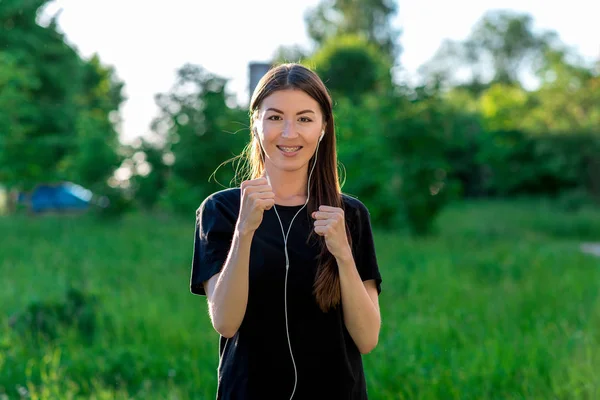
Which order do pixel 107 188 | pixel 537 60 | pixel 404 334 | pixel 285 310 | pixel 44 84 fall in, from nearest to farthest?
pixel 285 310
pixel 404 334
pixel 107 188
pixel 44 84
pixel 537 60

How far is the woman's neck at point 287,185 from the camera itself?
200 centimetres

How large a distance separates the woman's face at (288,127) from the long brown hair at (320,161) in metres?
0.03

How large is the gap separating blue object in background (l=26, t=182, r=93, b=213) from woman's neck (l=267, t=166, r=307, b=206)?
25.7 meters

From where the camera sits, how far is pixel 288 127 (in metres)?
1.94

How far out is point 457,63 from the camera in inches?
2165

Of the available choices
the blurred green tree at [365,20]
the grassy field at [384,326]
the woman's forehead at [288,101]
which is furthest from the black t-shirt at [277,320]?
the blurred green tree at [365,20]

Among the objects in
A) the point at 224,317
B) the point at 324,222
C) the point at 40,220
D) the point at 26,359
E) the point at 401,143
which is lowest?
the point at 26,359

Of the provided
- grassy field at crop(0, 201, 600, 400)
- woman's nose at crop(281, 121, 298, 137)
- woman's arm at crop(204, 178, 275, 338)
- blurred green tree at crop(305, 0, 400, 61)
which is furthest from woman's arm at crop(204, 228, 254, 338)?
blurred green tree at crop(305, 0, 400, 61)

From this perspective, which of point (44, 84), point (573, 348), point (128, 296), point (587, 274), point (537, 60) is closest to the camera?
point (573, 348)

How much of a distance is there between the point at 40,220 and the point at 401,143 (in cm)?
895

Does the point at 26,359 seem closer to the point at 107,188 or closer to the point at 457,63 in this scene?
the point at 107,188

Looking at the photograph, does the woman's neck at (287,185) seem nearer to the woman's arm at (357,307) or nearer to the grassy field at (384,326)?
the woman's arm at (357,307)

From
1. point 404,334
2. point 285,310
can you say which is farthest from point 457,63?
point 285,310

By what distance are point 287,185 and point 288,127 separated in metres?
0.17
